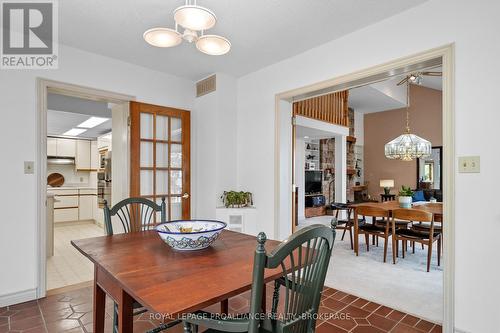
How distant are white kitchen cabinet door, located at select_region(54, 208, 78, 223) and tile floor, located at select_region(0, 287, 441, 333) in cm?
453

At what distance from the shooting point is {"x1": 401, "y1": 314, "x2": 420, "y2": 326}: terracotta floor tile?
2.27 m

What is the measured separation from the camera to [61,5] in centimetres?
225

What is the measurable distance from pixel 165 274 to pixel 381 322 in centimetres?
195

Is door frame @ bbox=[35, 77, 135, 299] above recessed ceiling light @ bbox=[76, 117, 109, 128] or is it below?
below

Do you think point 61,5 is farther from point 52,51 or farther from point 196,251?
point 196,251

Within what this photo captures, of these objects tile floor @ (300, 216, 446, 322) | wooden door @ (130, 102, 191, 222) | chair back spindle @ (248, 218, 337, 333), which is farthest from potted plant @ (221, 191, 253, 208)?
chair back spindle @ (248, 218, 337, 333)

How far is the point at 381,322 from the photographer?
7.47ft

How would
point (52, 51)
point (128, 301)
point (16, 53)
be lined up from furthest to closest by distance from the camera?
point (52, 51)
point (16, 53)
point (128, 301)

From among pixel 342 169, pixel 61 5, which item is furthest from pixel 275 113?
pixel 342 169

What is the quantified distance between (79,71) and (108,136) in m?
4.19

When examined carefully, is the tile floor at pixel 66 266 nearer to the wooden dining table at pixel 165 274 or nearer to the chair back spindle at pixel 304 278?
the wooden dining table at pixel 165 274

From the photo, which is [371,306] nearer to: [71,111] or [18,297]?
[18,297]

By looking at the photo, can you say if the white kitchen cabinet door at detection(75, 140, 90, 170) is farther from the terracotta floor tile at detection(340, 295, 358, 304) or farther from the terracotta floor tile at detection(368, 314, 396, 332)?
the terracotta floor tile at detection(368, 314, 396, 332)

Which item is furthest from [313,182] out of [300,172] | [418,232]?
[418,232]
